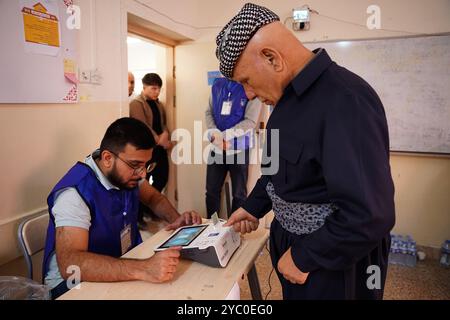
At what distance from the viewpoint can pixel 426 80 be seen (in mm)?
2746

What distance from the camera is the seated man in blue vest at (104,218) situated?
107 centimetres

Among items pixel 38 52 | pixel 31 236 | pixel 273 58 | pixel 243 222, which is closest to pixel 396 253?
pixel 243 222

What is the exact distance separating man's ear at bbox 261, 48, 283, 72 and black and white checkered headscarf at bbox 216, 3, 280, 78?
0.18 ft

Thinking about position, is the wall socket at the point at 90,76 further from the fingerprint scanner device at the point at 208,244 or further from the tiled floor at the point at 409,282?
the tiled floor at the point at 409,282

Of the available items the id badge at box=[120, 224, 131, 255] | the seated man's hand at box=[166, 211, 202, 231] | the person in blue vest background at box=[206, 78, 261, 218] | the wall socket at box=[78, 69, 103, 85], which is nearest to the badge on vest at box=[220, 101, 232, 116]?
the person in blue vest background at box=[206, 78, 261, 218]

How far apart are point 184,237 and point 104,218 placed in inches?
12.8

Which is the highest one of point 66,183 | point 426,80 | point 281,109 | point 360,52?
point 360,52

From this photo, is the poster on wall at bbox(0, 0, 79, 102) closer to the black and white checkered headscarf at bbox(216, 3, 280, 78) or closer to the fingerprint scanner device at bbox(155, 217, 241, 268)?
the fingerprint scanner device at bbox(155, 217, 241, 268)

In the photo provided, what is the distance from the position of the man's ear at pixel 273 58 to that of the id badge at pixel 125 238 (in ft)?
3.19

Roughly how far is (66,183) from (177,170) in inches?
97.5

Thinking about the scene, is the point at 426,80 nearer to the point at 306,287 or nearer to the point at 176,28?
the point at 176,28

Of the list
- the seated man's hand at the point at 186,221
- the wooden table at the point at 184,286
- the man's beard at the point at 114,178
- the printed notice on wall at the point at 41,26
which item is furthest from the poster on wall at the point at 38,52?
the wooden table at the point at 184,286

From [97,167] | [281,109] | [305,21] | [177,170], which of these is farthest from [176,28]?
[281,109]

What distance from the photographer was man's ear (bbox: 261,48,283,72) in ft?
2.79
